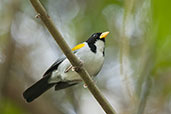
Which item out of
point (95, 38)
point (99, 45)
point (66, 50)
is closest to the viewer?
point (66, 50)

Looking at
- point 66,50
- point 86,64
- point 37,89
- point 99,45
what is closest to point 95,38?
point 99,45

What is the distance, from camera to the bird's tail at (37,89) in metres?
3.16

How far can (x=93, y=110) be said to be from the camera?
3.87m

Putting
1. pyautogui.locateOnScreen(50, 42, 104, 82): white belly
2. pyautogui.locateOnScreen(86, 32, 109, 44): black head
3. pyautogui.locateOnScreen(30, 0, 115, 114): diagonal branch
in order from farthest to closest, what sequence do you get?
pyautogui.locateOnScreen(86, 32, 109, 44): black head → pyautogui.locateOnScreen(50, 42, 104, 82): white belly → pyautogui.locateOnScreen(30, 0, 115, 114): diagonal branch

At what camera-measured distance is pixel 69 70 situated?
9.91 feet

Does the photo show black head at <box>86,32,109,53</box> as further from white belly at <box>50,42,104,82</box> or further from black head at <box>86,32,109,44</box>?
white belly at <box>50,42,104,82</box>

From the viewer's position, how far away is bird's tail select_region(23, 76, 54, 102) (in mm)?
3156

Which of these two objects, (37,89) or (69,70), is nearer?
(69,70)

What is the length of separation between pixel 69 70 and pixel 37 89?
0.50 meters

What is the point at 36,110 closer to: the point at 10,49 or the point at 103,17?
the point at 10,49

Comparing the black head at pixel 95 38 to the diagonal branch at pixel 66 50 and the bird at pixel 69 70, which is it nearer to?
the bird at pixel 69 70

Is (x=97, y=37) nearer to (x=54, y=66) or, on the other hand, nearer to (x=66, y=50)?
(x=54, y=66)

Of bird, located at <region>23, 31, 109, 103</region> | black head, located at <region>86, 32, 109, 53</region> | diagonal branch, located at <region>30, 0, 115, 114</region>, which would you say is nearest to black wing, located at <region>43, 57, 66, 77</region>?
bird, located at <region>23, 31, 109, 103</region>

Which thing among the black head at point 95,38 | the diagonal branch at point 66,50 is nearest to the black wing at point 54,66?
the black head at point 95,38
